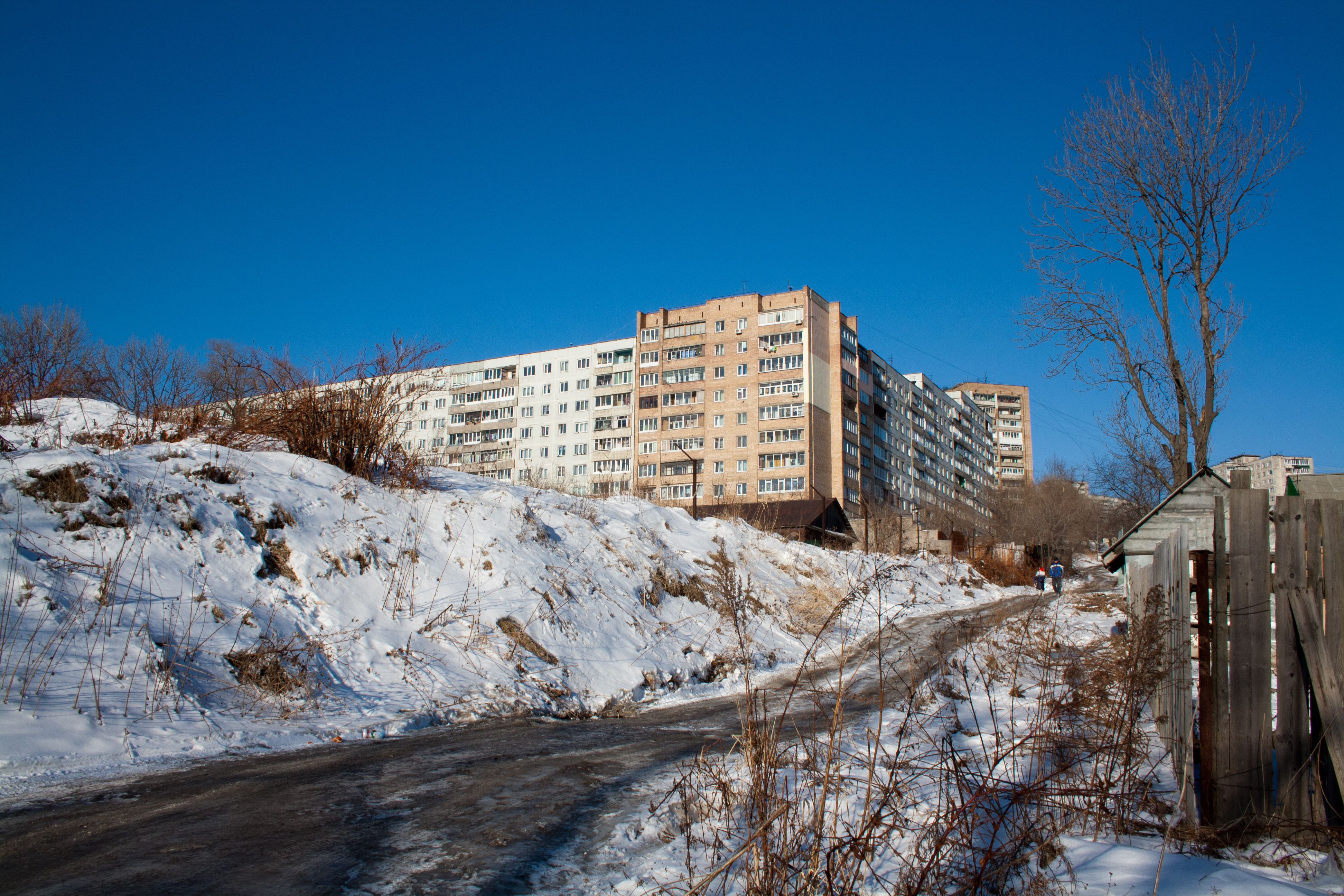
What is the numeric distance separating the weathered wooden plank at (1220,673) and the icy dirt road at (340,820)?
1621 millimetres

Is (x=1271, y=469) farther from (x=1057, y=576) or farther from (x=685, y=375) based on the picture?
(x=685, y=375)

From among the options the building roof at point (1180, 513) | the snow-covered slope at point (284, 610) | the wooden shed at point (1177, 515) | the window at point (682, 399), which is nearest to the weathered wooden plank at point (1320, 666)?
the snow-covered slope at point (284, 610)

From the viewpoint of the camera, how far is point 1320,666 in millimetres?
4059

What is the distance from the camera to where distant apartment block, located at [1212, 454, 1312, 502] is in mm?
20328

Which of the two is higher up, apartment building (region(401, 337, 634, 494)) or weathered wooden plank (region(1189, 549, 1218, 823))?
apartment building (region(401, 337, 634, 494))

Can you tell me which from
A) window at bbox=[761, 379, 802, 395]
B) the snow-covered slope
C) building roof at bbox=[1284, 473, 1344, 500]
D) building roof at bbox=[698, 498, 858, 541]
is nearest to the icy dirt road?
the snow-covered slope

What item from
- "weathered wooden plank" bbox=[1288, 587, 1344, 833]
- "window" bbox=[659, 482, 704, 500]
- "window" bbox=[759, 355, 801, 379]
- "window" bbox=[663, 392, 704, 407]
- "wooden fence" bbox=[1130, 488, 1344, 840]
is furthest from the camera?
"window" bbox=[663, 392, 704, 407]

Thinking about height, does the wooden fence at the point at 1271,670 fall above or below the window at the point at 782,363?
below

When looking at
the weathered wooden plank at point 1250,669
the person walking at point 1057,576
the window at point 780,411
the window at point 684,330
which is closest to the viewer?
the weathered wooden plank at point 1250,669

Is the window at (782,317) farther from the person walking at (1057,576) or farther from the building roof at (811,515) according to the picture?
the person walking at (1057,576)

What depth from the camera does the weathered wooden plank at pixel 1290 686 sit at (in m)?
4.07

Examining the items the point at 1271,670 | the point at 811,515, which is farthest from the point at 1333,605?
the point at 811,515

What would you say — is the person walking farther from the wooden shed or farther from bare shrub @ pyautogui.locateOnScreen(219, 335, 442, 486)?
bare shrub @ pyautogui.locateOnScreen(219, 335, 442, 486)

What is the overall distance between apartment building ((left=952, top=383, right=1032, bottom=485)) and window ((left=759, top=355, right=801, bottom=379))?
93987mm
